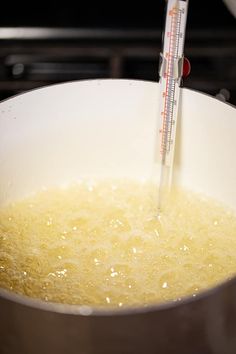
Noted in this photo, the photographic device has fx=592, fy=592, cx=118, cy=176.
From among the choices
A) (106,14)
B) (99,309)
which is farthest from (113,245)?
(106,14)

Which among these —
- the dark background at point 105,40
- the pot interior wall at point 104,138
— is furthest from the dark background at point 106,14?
the pot interior wall at point 104,138

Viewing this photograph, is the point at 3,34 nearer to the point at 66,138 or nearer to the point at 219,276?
the point at 66,138

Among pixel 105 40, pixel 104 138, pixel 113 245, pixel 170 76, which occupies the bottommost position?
pixel 113 245

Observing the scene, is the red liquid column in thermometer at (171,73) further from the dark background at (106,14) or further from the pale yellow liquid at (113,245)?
the dark background at (106,14)

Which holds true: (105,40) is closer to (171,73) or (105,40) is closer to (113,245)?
(171,73)

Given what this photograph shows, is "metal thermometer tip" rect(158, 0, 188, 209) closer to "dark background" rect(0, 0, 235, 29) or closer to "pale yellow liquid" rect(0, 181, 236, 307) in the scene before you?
"pale yellow liquid" rect(0, 181, 236, 307)

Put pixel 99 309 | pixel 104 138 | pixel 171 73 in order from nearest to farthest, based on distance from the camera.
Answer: pixel 99 309
pixel 171 73
pixel 104 138
